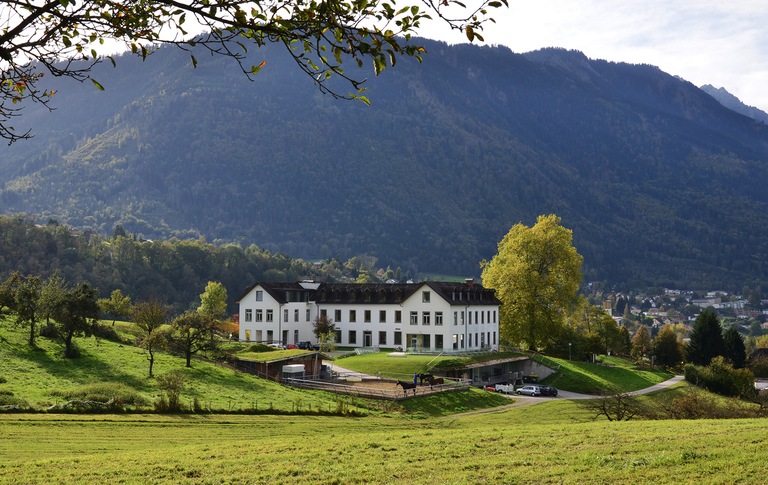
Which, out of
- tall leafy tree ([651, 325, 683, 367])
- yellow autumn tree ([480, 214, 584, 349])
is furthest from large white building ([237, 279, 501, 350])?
tall leafy tree ([651, 325, 683, 367])

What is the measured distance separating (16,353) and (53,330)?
876 centimetres

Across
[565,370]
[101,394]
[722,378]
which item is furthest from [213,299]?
[722,378]

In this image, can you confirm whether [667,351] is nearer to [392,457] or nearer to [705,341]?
[705,341]

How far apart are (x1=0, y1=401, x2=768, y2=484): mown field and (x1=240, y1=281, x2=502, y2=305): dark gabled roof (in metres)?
47.1

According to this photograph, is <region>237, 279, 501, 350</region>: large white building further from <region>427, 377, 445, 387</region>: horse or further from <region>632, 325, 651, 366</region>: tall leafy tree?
<region>632, 325, 651, 366</region>: tall leafy tree

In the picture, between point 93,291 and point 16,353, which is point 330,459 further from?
point 93,291

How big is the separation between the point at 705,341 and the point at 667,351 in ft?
19.3

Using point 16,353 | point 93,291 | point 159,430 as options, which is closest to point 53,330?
point 93,291

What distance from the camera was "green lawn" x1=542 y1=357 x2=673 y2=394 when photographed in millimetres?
64875

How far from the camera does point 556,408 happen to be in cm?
4947

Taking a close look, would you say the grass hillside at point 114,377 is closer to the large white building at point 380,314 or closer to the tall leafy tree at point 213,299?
the large white building at point 380,314

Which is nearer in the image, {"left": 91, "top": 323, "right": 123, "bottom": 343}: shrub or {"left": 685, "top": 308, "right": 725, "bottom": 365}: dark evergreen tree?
{"left": 91, "top": 323, "right": 123, "bottom": 343}: shrub

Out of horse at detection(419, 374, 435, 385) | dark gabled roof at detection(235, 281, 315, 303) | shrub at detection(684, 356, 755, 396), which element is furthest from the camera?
dark gabled roof at detection(235, 281, 315, 303)

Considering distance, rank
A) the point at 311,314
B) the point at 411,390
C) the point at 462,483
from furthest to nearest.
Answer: the point at 311,314 < the point at 411,390 < the point at 462,483
